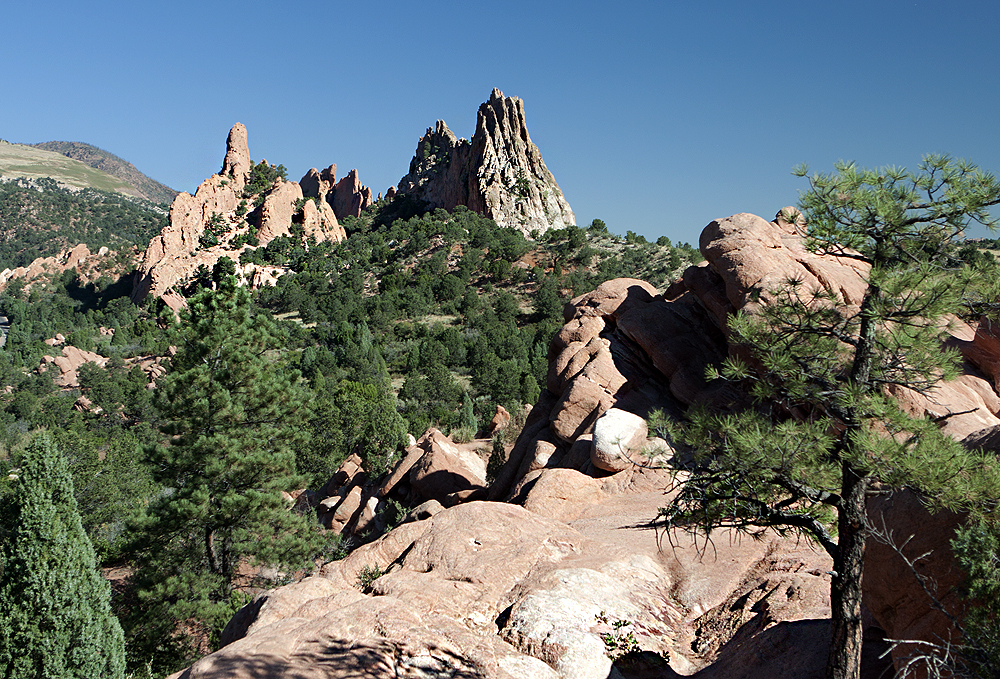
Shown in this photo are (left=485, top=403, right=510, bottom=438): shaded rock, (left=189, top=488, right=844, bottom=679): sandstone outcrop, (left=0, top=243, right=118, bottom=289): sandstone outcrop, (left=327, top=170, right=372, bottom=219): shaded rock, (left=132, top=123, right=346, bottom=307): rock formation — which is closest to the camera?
(left=189, top=488, right=844, bottom=679): sandstone outcrop

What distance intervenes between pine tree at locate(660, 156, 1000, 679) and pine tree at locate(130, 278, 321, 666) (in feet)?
50.6

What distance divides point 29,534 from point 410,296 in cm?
5252

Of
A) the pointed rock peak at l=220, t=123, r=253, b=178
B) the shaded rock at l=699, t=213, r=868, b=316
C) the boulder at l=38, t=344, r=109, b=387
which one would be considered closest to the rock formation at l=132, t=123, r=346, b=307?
the pointed rock peak at l=220, t=123, r=253, b=178

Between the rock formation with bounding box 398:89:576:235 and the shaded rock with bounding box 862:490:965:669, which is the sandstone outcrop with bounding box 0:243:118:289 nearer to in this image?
the rock formation with bounding box 398:89:576:235

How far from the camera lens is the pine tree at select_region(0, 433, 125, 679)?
13.1 meters

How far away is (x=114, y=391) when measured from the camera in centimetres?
5475

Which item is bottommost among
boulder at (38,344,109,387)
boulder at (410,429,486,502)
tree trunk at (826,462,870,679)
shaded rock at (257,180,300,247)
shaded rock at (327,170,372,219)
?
boulder at (38,344,109,387)

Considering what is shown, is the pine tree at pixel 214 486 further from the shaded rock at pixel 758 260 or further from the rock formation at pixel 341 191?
the rock formation at pixel 341 191

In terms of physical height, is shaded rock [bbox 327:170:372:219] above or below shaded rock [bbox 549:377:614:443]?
above

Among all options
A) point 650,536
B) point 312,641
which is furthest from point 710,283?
point 312,641

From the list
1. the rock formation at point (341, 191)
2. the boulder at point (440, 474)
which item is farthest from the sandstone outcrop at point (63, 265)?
the boulder at point (440, 474)

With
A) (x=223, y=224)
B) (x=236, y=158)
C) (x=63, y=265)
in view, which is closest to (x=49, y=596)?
(x=223, y=224)

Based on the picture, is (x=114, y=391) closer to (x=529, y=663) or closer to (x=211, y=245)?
(x=211, y=245)

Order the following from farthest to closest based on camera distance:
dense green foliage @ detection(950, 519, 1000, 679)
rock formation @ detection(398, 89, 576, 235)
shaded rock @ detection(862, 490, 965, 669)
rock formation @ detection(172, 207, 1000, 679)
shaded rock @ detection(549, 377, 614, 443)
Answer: rock formation @ detection(398, 89, 576, 235), shaded rock @ detection(549, 377, 614, 443), rock formation @ detection(172, 207, 1000, 679), shaded rock @ detection(862, 490, 965, 669), dense green foliage @ detection(950, 519, 1000, 679)
